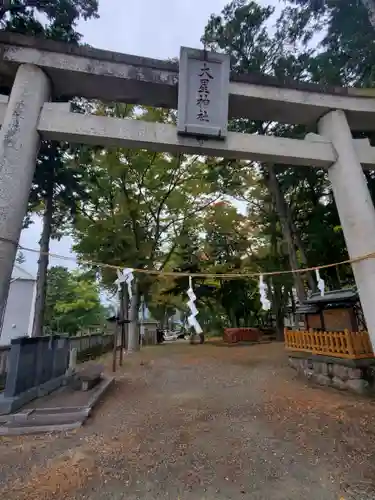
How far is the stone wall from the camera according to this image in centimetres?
822

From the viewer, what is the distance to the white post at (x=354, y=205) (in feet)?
14.2

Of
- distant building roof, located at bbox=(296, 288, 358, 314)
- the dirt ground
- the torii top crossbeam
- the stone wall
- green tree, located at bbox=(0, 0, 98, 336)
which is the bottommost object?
the dirt ground

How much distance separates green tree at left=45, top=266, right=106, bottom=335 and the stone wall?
20.9 metres

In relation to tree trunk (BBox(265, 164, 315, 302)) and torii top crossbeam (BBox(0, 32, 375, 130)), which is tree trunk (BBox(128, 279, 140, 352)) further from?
torii top crossbeam (BBox(0, 32, 375, 130))

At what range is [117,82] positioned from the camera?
473 cm

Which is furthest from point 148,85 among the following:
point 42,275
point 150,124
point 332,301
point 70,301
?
point 70,301

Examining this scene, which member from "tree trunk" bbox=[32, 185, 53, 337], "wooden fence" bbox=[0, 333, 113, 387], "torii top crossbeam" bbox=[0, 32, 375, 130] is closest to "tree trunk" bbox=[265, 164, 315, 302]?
"torii top crossbeam" bbox=[0, 32, 375, 130]

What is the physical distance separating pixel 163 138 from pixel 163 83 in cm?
98

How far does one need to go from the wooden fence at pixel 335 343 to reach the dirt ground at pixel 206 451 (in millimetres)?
1347

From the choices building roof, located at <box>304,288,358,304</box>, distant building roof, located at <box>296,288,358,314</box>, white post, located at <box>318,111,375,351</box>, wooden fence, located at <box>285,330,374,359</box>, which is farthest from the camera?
distant building roof, located at <box>296,288,358,314</box>

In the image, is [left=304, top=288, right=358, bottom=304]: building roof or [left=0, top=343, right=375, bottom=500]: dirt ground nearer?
[left=0, top=343, right=375, bottom=500]: dirt ground

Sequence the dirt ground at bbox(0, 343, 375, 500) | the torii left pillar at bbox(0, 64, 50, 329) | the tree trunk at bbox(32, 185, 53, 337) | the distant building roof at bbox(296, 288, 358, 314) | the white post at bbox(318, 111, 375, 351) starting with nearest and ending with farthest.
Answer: the dirt ground at bbox(0, 343, 375, 500) → the torii left pillar at bbox(0, 64, 50, 329) → the white post at bbox(318, 111, 375, 351) → the distant building roof at bbox(296, 288, 358, 314) → the tree trunk at bbox(32, 185, 53, 337)

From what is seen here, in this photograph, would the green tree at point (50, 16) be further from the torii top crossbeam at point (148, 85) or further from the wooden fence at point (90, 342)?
the wooden fence at point (90, 342)

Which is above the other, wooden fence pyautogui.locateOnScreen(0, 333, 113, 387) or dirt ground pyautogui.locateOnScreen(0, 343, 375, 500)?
wooden fence pyautogui.locateOnScreen(0, 333, 113, 387)
